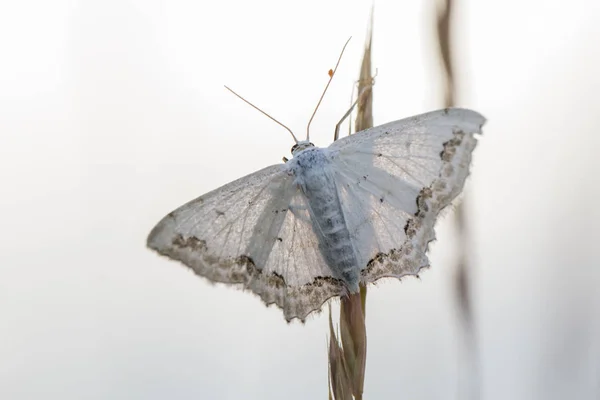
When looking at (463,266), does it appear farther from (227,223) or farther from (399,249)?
(227,223)

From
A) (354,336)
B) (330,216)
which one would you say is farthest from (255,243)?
(354,336)

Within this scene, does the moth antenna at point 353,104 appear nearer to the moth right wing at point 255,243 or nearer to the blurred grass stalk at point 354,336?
the blurred grass stalk at point 354,336

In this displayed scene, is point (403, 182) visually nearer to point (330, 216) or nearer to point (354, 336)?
point (330, 216)

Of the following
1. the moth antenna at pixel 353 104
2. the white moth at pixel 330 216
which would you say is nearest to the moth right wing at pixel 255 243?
the white moth at pixel 330 216

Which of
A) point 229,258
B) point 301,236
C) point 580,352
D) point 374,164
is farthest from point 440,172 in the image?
point 580,352

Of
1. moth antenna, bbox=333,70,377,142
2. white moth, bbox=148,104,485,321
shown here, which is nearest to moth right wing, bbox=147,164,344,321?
white moth, bbox=148,104,485,321

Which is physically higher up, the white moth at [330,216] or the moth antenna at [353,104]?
the moth antenna at [353,104]
